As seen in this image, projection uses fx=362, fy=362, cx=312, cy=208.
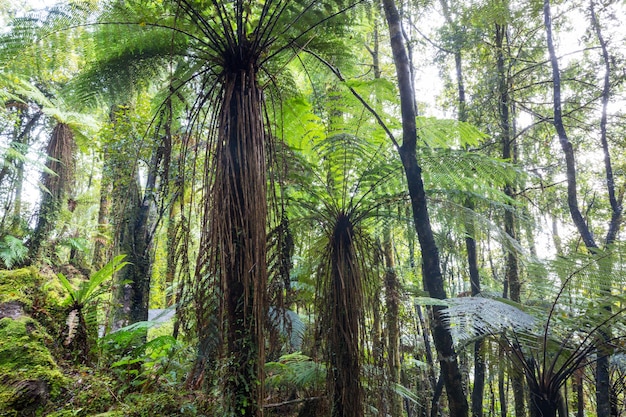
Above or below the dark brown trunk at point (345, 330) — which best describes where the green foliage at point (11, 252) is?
above

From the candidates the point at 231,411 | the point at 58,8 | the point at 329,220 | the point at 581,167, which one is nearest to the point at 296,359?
the point at 329,220

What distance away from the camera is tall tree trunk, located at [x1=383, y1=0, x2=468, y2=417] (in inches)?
69.6

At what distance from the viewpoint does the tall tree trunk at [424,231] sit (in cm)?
177

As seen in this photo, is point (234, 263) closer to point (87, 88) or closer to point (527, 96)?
point (87, 88)

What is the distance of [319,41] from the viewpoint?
85.7 inches

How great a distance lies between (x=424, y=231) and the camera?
2.01 m

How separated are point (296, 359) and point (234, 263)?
1741 millimetres

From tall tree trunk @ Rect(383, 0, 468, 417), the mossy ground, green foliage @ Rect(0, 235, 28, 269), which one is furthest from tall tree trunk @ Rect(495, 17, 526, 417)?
green foliage @ Rect(0, 235, 28, 269)

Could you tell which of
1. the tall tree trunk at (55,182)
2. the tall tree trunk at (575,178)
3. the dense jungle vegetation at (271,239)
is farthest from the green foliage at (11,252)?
the tall tree trunk at (575,178)

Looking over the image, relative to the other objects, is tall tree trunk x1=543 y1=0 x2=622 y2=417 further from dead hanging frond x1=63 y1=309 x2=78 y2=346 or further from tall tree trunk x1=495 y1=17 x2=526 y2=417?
dead hanging frond x1=63 y1=309 x2=78 y2=346

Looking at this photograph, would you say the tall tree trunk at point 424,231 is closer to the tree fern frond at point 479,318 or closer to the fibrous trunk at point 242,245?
the tree fern frond at point 479,318

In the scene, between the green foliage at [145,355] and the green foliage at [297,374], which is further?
the green foliage at [145,355]

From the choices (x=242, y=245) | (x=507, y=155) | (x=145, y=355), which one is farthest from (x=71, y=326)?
(x=507, y=155)

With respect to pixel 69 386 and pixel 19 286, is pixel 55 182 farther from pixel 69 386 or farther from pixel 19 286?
pixel 69 386
